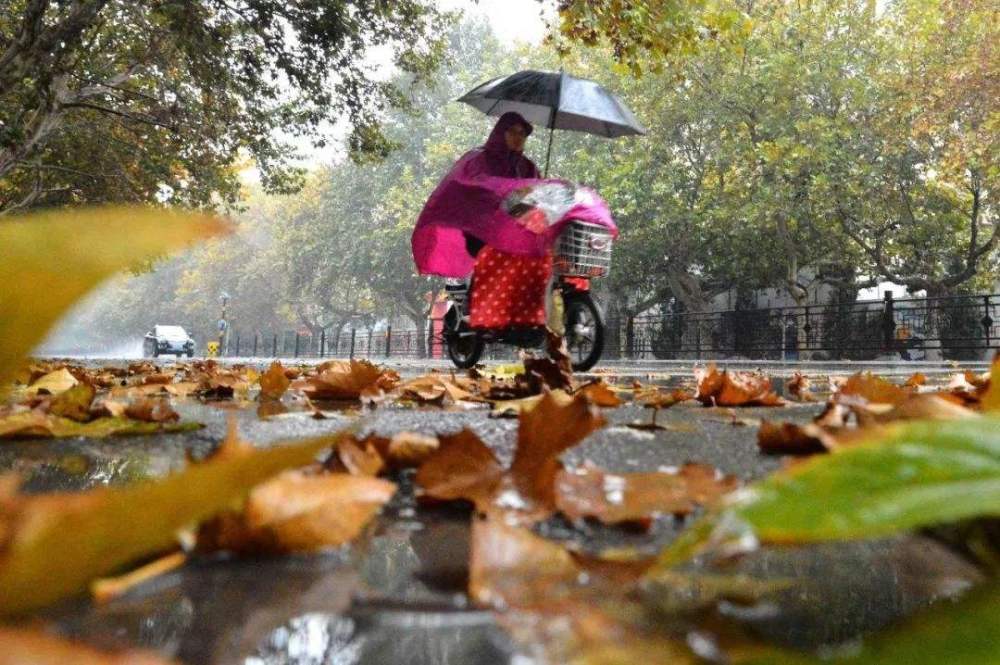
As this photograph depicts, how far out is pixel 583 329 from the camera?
5.53 meters

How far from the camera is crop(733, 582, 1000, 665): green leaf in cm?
33

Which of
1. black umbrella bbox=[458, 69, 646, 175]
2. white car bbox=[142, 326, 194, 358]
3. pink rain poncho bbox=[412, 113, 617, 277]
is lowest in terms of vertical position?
white car bbox=[142, 326, 194, 358]

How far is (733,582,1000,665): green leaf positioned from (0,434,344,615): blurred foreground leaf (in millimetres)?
305

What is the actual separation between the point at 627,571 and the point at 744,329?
20825 mm

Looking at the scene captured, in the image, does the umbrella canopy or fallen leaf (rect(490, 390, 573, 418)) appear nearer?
fallen leaf (rect(490, 390, 573, 418))

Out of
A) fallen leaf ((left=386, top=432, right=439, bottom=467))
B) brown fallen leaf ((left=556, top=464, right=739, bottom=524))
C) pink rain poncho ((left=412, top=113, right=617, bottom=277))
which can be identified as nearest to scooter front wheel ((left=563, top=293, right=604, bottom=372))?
pink rain poncho ((left=412, top=113, right=617, bottom=277))

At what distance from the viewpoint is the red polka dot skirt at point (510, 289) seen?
5.13 meters

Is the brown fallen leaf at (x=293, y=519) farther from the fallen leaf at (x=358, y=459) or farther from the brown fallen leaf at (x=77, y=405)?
the brown fallen leaf at (x=77, y=405)

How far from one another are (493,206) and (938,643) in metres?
4.62

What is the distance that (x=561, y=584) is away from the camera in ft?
1.70

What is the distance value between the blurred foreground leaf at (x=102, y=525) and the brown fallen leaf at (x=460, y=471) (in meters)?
0.37

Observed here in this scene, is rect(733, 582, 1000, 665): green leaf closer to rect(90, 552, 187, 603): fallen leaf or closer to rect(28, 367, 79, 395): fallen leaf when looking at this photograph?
rect(90, 552, 187, 603): fallen leaf

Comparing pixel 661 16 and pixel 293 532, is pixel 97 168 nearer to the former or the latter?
pixel 661 16

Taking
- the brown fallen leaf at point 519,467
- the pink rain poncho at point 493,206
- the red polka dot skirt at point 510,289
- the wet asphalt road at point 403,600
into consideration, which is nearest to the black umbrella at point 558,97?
the pink rain poncho at point 493,206
